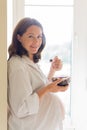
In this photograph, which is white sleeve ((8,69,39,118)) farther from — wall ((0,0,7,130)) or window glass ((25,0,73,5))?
window glass ((25,0,73,5))

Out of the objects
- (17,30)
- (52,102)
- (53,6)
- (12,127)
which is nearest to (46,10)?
(53,6)

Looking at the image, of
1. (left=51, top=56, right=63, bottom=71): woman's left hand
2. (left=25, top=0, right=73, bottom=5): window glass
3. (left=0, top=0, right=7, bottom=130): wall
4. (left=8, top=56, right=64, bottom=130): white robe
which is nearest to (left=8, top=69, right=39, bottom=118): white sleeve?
(left=8, top=56, right=64, bottom=130): white robe

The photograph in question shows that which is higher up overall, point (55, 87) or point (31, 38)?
point (31, 38)

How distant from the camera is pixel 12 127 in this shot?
4.40 feet

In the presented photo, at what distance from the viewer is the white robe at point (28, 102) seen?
1.27 m

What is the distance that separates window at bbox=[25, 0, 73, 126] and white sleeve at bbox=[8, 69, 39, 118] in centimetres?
112

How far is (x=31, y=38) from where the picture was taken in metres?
1.42

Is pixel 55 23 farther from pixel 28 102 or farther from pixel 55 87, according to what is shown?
pixel 28 102

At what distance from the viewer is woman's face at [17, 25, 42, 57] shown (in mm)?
1411

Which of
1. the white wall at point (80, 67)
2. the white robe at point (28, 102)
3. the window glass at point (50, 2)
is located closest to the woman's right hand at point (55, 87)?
the white robe at point (28, 102)

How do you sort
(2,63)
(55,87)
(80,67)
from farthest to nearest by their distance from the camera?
1. (80,67)
2. (55,87)
3. (2,63)

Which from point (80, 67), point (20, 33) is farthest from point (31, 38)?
point (80, 67)

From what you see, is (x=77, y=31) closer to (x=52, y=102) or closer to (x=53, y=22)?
(x=53, y=22)

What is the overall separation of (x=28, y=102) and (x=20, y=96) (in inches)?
2.1
